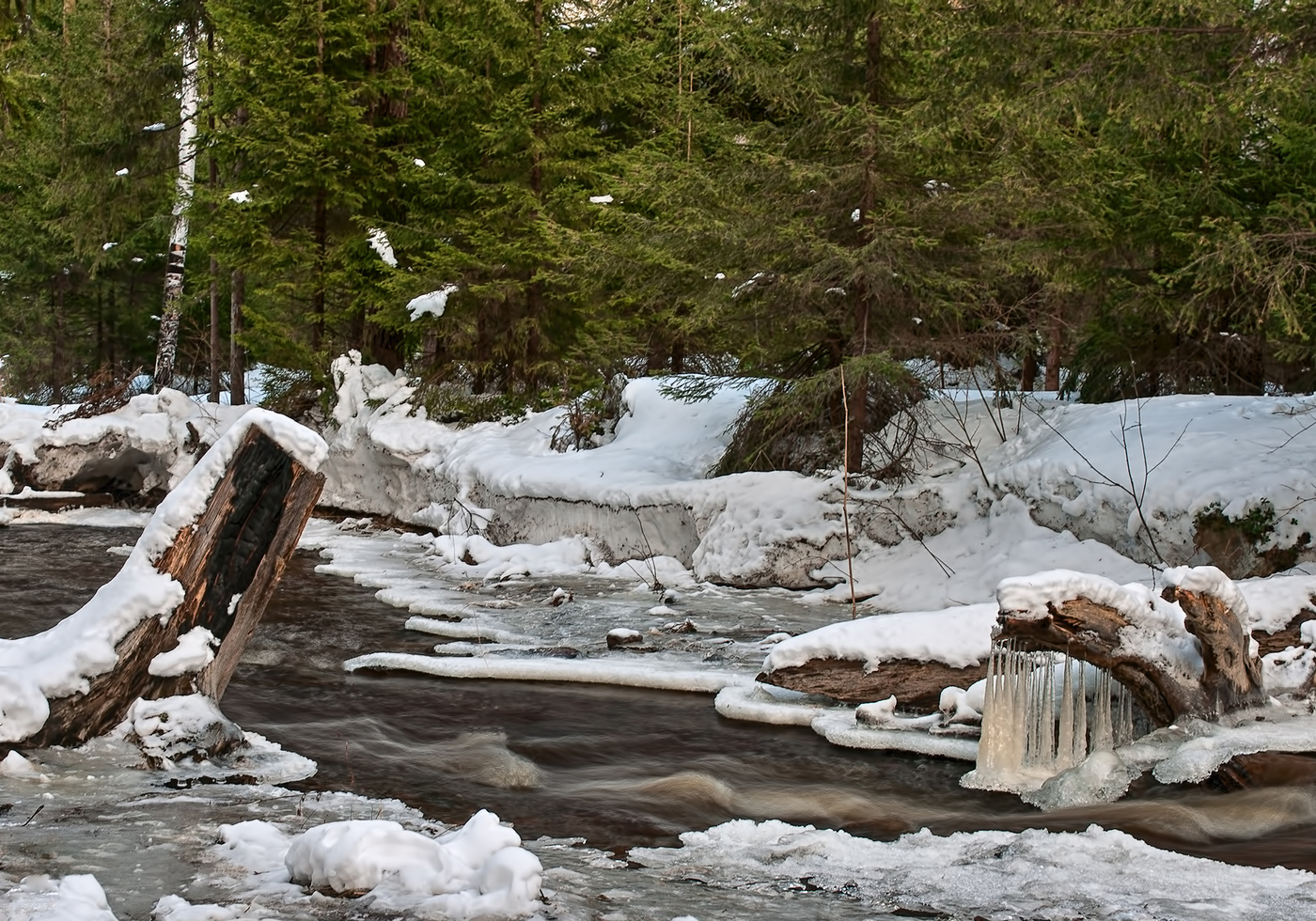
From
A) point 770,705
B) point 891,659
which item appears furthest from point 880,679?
point 770,705

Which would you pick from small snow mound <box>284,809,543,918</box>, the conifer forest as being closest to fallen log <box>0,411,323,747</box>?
small snow mound <box>284,809,543,918</box>

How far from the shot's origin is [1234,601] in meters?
6.47

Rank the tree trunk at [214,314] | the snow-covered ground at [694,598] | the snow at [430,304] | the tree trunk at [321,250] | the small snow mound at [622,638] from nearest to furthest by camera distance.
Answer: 1. the snow-covered ground at [694,598]
2. the small snow mound at [622,638]
3. the snow at [430,304]
4. the tree trunk at [321,250]
5. the tree trunk at [214,314]

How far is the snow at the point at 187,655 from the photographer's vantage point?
6023 mm

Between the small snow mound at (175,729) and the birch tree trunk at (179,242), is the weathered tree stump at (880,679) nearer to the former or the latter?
the small snow mound at (175,729)

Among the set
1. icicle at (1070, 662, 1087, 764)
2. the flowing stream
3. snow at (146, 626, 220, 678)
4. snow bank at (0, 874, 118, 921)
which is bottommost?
the flowing stream

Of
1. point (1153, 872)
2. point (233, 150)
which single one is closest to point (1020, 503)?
point (1153, 872)

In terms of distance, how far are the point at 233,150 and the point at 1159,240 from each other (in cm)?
1462

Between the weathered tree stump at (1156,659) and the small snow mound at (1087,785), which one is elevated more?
the weathered tree stump at (1156,659)

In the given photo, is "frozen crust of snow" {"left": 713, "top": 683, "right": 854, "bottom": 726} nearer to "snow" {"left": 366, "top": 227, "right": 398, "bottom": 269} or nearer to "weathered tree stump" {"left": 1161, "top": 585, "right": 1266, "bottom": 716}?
"weathered tree stump" {"left": 1161, "top": 585, "right": 1266, "bottom": 716}

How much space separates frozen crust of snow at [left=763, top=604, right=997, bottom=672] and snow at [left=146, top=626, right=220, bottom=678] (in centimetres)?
343

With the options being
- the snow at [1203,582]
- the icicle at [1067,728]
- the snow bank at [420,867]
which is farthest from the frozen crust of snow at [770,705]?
the snow bank at [420,867]

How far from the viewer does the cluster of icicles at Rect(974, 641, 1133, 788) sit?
6.42 meters

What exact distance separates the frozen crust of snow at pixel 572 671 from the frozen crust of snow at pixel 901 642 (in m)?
0.92
